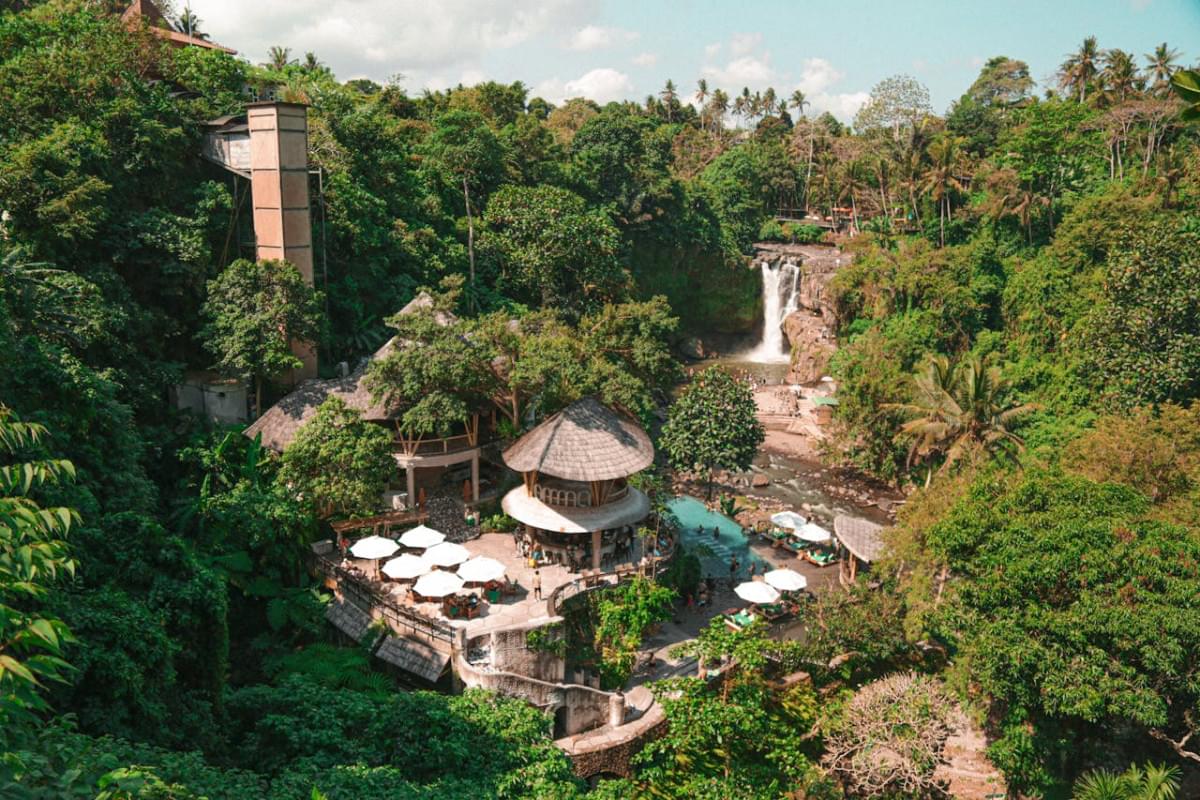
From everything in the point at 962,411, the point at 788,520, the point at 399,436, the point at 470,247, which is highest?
the point at 470,247

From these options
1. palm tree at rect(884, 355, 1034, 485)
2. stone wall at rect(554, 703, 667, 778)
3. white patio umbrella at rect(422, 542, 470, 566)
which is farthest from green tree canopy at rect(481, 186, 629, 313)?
stone wall at rect(554, 703, 667, 778)

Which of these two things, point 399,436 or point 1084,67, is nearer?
point 399,436

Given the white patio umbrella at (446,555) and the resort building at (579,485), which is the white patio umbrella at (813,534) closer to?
the resort building at (579,485)

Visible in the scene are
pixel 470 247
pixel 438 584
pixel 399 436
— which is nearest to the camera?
pixel 438 584

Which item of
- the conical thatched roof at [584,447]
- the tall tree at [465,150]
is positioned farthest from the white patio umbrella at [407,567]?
the tall tree at [465,150]

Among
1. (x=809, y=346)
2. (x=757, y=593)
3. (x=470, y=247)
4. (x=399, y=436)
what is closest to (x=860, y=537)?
(x=757, y=593)

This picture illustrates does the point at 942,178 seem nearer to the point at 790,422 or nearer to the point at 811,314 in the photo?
the point at 811,314

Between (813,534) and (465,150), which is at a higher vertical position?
(465,150)

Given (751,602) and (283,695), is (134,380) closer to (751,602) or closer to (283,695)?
(283,695)
